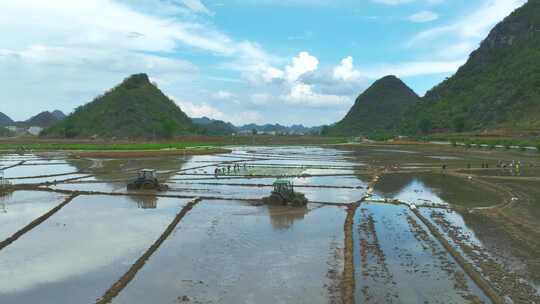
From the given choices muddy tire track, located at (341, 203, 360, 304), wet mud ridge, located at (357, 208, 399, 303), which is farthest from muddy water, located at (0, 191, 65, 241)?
wet mud ridge, located at (357, 208, 399, 303)

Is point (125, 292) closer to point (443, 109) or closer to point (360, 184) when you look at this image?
point (360, 184)

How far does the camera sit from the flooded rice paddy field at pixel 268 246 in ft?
46.1

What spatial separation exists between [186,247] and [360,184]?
81.0ft

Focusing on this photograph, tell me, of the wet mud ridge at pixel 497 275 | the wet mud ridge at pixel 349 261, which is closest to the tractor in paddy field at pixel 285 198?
the wet mud ridge at pixel 349 261

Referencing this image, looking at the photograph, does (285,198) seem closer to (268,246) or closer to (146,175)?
(268,246)

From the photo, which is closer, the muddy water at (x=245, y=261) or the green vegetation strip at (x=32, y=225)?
the muddy water at (x=245, y=261)

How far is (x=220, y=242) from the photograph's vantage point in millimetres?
19844

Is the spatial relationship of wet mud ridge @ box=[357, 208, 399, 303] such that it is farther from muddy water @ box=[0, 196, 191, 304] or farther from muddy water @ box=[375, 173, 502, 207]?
muddy water @ box=[375, 173, 502, 207]

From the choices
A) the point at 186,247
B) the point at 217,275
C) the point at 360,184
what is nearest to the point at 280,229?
the point at 186,247

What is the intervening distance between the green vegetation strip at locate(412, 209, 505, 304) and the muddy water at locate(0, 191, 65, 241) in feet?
70.1

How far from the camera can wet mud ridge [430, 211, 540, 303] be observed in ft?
43.9

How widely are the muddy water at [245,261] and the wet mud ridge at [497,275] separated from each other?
5475 mm

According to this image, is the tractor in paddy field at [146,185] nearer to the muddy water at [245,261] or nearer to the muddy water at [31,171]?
the muddy water at [245,261]

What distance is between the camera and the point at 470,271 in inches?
610
